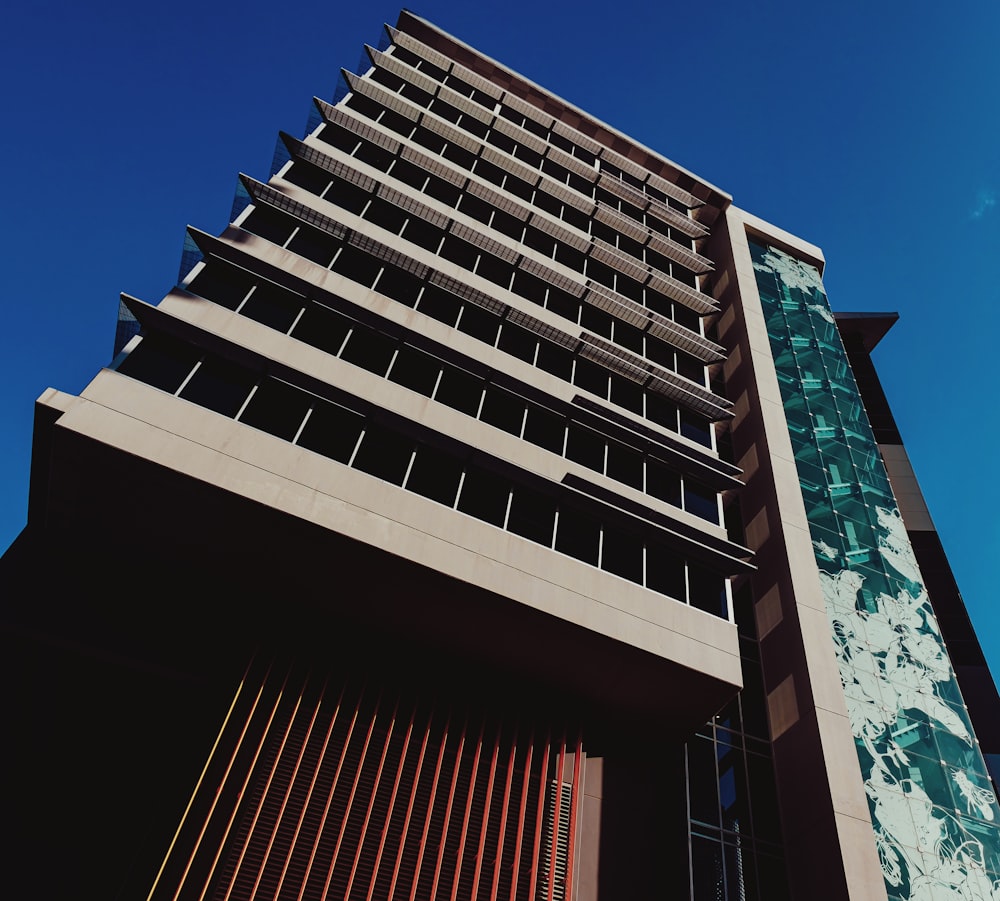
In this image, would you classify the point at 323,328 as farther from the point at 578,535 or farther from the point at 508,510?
the point at 578,535

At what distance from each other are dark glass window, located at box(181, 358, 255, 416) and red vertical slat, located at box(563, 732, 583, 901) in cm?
1143

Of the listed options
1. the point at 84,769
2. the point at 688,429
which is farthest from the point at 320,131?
the point at 84,769

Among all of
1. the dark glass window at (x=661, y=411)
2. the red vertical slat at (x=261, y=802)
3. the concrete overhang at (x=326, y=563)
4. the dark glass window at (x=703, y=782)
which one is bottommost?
the red vertical slat at (x=261, y=802)

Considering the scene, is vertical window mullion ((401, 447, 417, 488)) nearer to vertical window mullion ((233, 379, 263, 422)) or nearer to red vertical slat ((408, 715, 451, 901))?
vertical window mullion ((233, 379, 263, 422))

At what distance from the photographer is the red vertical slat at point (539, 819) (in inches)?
568

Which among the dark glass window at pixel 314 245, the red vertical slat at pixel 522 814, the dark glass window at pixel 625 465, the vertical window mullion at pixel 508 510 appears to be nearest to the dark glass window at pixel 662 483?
the dark glass window at pixel 625 465

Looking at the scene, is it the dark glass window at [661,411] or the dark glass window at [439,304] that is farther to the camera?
the dark glass window at [661,411]

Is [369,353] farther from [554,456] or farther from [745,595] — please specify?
[745,595]

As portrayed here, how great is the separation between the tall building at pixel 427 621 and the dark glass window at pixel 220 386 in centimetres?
7

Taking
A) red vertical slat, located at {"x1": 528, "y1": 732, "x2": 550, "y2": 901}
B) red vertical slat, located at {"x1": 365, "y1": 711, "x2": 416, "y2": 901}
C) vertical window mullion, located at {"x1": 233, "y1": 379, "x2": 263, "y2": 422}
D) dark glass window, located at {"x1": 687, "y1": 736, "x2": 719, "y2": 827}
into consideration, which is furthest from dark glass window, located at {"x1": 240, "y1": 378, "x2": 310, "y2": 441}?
dark glass window, located at {"x1": 687, "y1": 736, "x2": 719, "y2": 827}

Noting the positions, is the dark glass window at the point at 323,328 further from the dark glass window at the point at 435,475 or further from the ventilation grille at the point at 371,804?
the ventilation grille at the point at 371,804

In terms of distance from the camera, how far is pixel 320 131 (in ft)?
81.6

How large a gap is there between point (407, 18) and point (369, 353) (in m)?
23.8

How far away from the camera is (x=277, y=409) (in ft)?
54.9
